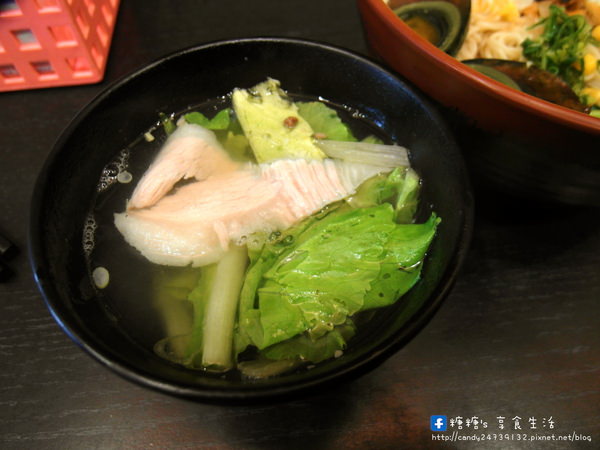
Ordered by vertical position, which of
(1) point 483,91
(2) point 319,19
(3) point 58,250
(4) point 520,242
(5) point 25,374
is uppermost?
(1) point 483,91

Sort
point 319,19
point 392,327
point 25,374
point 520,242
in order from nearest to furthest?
point 392,327 < point 25,374 < point 520,242 < point 319,19

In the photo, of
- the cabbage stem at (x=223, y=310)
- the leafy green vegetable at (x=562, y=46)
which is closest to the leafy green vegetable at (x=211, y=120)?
the cabbage stem at (x=223, y=310)

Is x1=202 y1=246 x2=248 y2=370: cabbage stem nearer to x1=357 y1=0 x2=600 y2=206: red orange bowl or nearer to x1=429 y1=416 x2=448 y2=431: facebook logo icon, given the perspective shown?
x1=429 y1=416 x2=448 y2=431: facebook logo icon

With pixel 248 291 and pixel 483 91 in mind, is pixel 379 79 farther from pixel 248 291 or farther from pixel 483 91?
pixel 248 291

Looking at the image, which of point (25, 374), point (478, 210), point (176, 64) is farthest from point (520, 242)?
point (25, 374)

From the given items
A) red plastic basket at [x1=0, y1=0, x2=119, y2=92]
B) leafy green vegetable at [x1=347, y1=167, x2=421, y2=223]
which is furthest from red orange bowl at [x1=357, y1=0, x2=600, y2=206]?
red plastic basket at [x1=0, y1=0, x2=119, y2=92]

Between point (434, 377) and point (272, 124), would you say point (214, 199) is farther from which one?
point (434, 377)

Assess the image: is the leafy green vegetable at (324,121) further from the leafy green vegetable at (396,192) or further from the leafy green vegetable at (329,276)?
the leafy green vegetable at (329,276)
